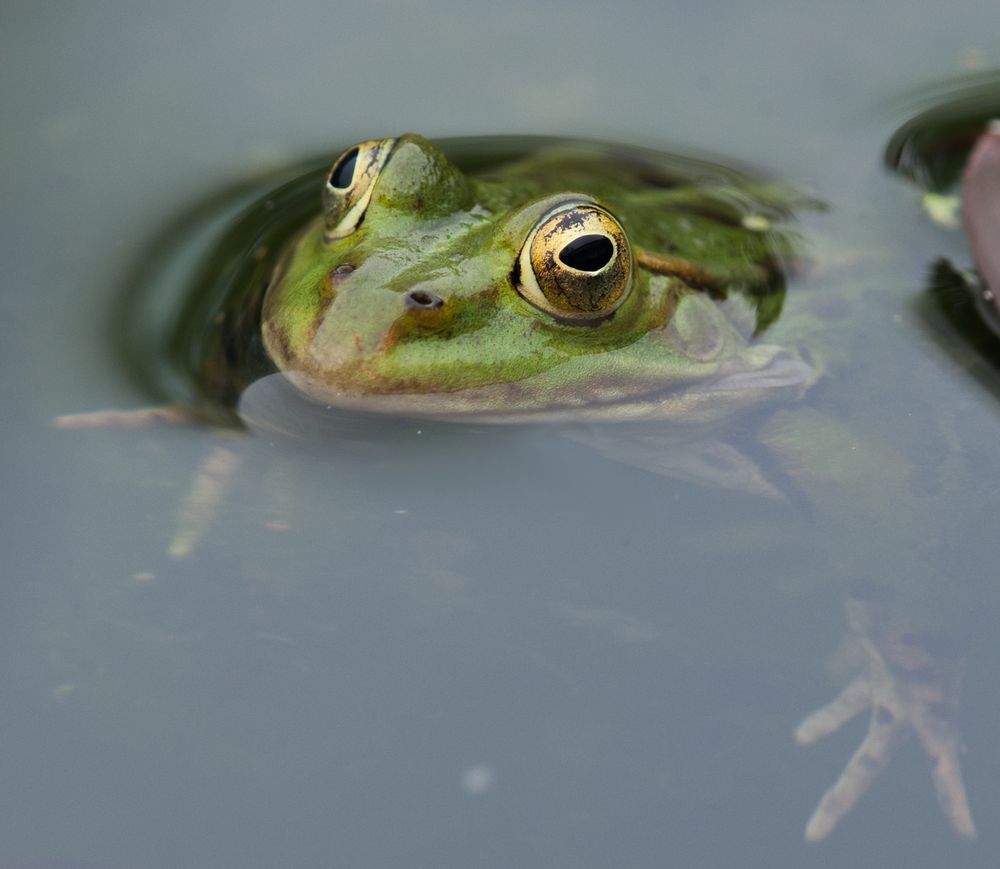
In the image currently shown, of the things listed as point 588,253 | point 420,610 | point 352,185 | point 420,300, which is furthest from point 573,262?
point 420,610

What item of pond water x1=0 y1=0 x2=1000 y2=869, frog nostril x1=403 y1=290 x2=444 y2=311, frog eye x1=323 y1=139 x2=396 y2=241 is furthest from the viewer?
frog eye x1=323 y1=139 x2=396 y2=241

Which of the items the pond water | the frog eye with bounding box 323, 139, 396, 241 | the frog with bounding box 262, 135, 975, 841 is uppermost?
the frog eye with bounding box 323, 139, 396, 241

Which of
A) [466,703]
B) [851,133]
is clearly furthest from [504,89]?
[466,703]

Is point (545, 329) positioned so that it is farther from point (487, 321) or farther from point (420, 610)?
point (420, 610)

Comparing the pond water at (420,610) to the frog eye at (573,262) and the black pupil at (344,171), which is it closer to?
the frog eye at (573,262)

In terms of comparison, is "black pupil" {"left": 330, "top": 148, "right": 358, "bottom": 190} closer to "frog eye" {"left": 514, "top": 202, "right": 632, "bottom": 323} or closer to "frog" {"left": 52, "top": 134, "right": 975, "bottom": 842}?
"frog" {"left": 52, "top": 134, "right": 975, "bottom": 842}

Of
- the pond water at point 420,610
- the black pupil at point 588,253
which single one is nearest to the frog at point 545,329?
the black pupil at point 588,253

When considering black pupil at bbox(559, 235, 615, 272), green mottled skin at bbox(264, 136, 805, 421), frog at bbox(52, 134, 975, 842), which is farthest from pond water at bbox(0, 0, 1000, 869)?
black pupil at bbox(559, 235, 615, 272)
